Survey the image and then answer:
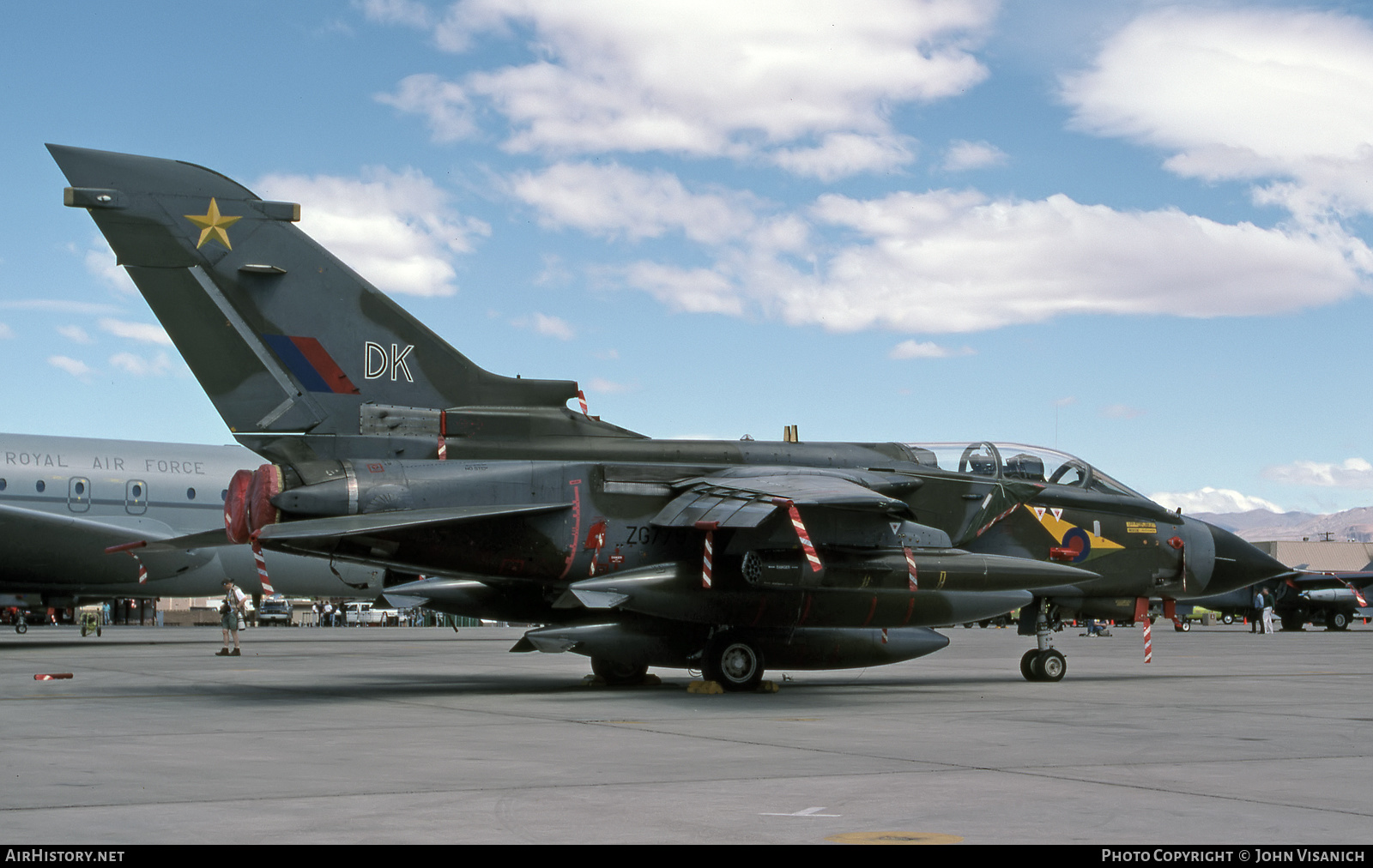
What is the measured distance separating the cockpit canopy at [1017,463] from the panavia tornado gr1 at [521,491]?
0.61 metres

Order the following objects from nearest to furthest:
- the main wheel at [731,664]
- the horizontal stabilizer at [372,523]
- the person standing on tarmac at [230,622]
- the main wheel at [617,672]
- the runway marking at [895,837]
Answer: the runway marking at [895,837]
the horizontal stabilizer at [372,523]
the main wheel at [731,664]
the main wheel at [617,672]
the person standing on tarmac at [230,622]

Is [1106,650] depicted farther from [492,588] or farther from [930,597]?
[492,588]

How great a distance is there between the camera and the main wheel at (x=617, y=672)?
15734 millimetres

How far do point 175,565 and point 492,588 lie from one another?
1445 centimetres

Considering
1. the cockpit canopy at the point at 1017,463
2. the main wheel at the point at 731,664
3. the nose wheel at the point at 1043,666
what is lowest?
the nose wheel at the point at 1043,666

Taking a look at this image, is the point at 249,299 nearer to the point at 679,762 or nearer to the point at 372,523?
the point at 372,523

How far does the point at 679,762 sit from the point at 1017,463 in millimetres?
9644

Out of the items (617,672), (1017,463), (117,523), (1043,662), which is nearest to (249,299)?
(617,672)

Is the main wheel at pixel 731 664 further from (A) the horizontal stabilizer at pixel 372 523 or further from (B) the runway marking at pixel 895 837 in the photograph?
(B) the runway marking at pixel 895 837

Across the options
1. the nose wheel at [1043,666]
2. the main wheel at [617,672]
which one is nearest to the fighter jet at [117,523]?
the main wheel at [617,672]

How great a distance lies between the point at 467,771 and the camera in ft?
25.8

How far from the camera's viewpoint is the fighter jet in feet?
84.6

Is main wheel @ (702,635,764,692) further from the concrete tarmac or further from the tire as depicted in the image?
the tire
